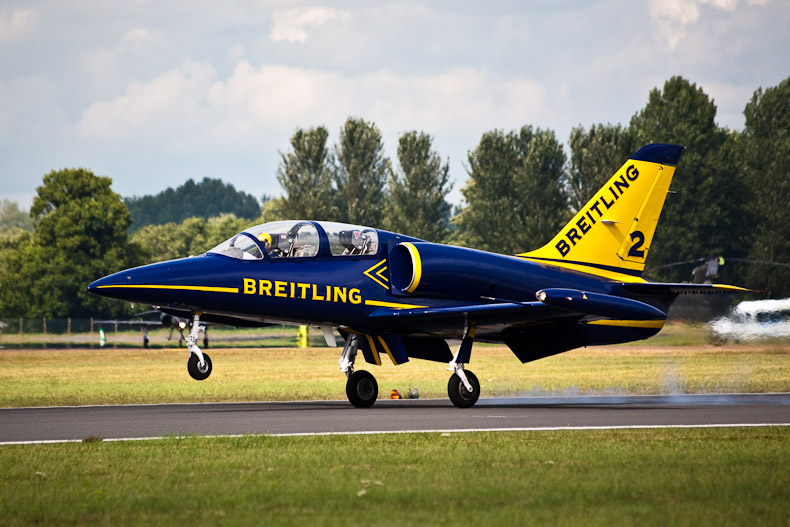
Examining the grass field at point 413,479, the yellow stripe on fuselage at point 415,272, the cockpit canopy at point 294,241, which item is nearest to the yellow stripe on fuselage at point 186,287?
the cockpit canopy at point 294,241

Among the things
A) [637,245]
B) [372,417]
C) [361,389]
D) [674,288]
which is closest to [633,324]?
[674,288]

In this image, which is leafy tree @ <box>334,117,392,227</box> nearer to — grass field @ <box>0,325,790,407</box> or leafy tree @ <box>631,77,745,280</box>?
leafy tree @ <box>631,77,745,280</box>

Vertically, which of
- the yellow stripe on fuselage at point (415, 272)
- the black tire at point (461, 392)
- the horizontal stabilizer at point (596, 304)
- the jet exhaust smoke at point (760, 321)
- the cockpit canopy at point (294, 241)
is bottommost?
the black tire at point (461, 392)

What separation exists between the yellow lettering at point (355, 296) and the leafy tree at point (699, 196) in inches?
2107

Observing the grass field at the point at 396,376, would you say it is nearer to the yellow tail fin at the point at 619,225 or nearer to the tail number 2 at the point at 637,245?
the yellow tail fin at the point at 619,225

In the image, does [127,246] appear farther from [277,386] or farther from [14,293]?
[277,386]

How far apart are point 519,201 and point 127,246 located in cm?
2963

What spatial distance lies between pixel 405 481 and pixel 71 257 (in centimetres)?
7072

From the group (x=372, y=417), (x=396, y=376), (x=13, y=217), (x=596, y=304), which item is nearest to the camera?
(x=372, y=417)

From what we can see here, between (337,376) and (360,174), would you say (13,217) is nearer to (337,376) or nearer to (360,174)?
(360,174)

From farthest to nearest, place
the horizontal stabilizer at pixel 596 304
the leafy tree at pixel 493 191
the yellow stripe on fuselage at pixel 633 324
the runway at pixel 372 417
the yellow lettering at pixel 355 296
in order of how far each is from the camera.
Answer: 1. the leafy tree at pixel 493 191
2. the yellow stripe on fuselage at pixel 633 324
3. the yellow lettering at pixel 355 296
4. the horizontal stabilizer at pixel 596 304
5. the runway at pixel 372 417

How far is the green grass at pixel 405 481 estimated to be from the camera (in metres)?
7.66

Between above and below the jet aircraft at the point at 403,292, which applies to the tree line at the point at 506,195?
above

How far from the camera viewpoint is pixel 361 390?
61.6 feet
